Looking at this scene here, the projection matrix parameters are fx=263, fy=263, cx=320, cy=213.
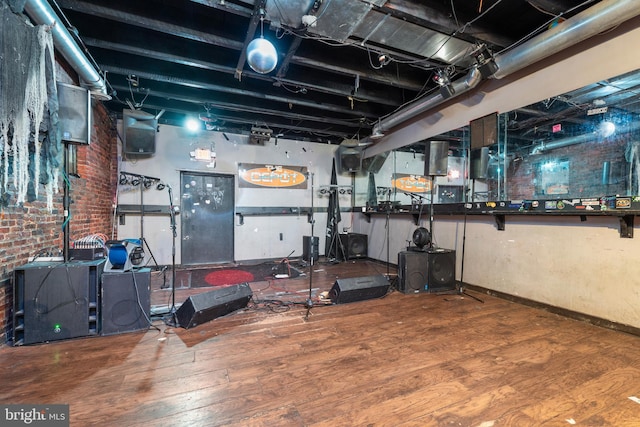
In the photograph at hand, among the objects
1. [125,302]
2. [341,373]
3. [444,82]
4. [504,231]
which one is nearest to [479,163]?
[504,231]

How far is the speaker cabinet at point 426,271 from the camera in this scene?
376 centimetres

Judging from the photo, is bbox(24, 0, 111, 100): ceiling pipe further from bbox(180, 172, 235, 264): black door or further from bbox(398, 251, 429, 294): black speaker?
bbox(398, 251, 429, 294): black speaker

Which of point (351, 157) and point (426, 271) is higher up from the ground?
point (351, 157)

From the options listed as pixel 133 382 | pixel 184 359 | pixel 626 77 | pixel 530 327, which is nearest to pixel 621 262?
pixel 530 327

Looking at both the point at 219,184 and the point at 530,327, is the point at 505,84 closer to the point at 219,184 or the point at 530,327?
the point at 530,327

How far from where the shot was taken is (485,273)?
3.79 metres

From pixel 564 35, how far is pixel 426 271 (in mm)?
2950

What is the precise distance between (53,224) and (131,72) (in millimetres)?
2120

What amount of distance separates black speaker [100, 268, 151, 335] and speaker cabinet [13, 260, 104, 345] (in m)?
0.08

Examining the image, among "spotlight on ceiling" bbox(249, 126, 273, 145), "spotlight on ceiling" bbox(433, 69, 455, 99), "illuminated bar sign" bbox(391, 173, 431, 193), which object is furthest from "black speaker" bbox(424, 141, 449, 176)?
"spotlight on ceiling" bbox(249, 126, 273, 145)

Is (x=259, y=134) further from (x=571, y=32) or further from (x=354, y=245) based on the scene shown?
(x=571, y=32)

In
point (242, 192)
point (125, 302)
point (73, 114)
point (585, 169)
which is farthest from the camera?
point (242, 192)

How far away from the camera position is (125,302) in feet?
8.25

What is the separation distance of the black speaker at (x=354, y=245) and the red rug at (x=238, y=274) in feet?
4.69
